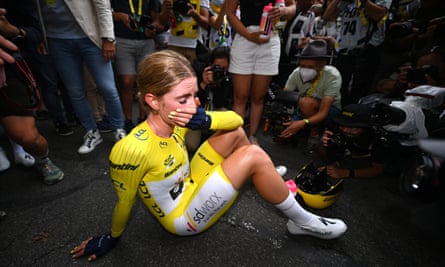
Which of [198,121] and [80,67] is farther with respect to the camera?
[80,67]

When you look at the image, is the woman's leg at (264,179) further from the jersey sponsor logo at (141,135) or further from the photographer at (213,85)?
the photographer at (213,85)

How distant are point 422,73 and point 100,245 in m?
2.89

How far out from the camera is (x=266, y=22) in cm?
204

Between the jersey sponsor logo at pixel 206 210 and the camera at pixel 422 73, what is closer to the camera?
the jersey sponsor logo at pixel 206 210

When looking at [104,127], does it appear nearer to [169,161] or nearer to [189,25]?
[189,25]

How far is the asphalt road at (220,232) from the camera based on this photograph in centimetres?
135

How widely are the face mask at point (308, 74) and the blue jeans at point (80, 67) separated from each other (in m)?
2.08

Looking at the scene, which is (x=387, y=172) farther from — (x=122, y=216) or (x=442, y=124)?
(x=122, y=216)

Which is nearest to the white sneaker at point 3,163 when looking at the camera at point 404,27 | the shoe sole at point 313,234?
the shoe sole at point 313,234

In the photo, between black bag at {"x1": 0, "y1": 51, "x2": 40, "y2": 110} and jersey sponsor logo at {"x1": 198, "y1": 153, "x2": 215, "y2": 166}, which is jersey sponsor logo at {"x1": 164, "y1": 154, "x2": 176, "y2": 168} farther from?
black bag at {"x1": 0, "y1": 51, "x2": 40, "y2": 110}

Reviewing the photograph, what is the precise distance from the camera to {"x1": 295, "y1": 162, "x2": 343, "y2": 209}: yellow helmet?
5.52 ft

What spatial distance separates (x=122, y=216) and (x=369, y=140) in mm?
2129

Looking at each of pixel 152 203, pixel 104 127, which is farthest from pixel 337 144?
pixel 104 127

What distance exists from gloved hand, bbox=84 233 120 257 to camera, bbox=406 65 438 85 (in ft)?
9.09
